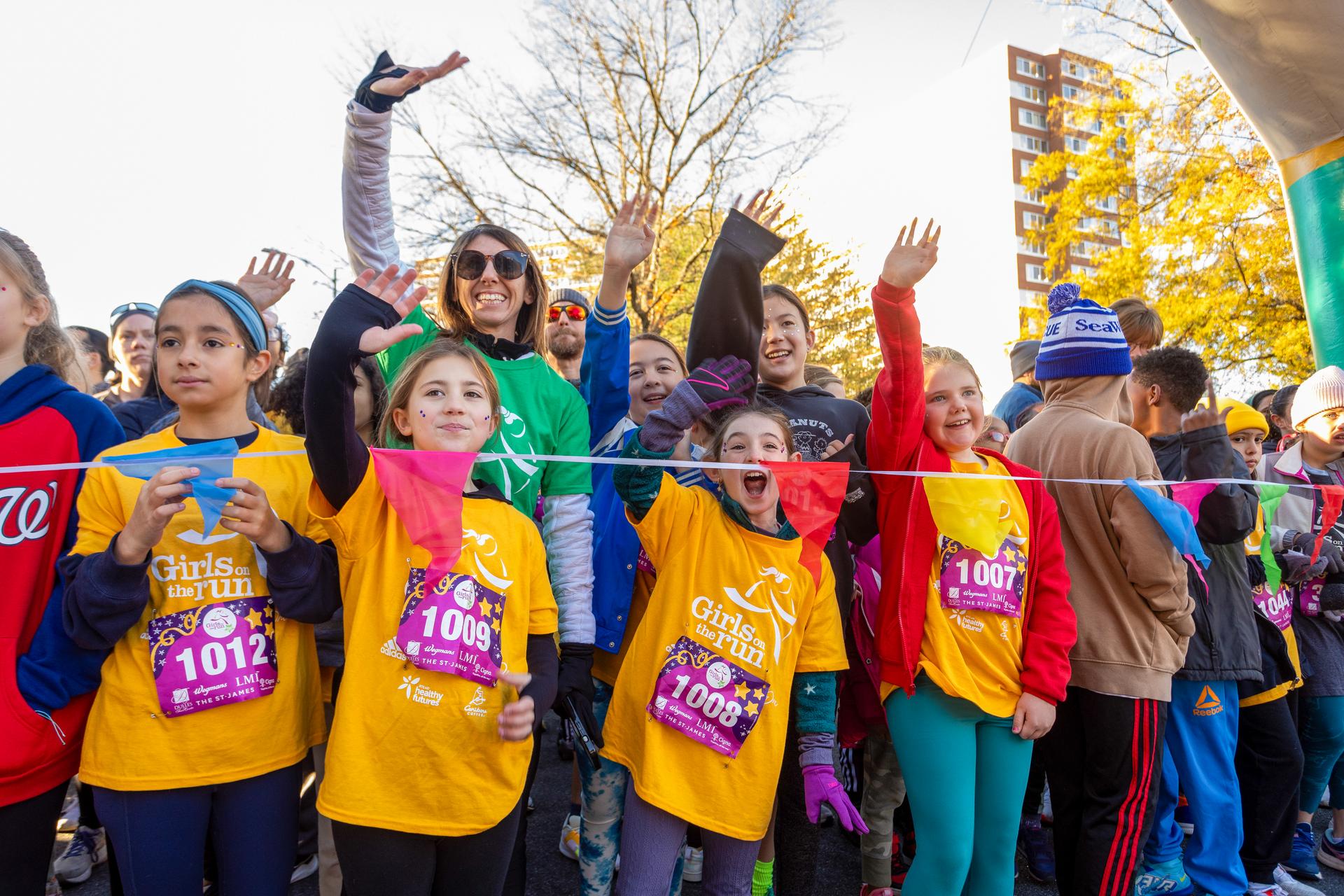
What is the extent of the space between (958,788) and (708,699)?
850mm

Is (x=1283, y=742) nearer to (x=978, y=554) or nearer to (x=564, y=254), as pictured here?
(x=978, y=554)

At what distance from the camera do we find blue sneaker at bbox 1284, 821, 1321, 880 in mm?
3678

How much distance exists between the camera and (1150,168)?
14172mm

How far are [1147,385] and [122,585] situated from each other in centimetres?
399

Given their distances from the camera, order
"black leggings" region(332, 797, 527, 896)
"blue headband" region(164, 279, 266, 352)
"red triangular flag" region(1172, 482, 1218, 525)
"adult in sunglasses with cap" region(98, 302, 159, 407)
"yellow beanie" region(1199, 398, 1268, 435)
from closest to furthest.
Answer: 1. "black leggings" region(332, 797, 527, 896)
2. "blue headband" region(164, 279, 266, 352)
3. "red triangular flag" region(1172, 482, 1218, 525)
4. "yellow beanie" region(1199, 398, 1268, 435)
5. "adult in sunglasses with cap" region(98, 302, 159, 407)

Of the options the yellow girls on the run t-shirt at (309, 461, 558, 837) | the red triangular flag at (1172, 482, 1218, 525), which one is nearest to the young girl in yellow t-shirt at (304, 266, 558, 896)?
the yellow girls on the run t-shirt at (309, 461, 558, 837)

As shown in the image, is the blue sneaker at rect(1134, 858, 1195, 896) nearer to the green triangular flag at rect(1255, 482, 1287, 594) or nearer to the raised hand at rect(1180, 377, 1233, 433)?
the green triangular flag at rect(1255, 482, 1287, 594)

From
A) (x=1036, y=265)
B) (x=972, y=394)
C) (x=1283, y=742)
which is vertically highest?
(x=1036, y=265)

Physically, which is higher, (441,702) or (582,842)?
(441,702)

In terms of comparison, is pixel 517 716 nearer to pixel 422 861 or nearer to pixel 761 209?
pixel 422 861

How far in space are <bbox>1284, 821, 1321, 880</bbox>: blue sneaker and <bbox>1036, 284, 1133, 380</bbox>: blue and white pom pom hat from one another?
91.5 inches

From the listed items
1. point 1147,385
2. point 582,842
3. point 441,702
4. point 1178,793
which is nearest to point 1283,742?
point 1178,793

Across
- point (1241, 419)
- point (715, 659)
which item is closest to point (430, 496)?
point (715, 659)

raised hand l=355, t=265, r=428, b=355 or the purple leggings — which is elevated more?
raised hand l=355, t=265, r=428, b=355
